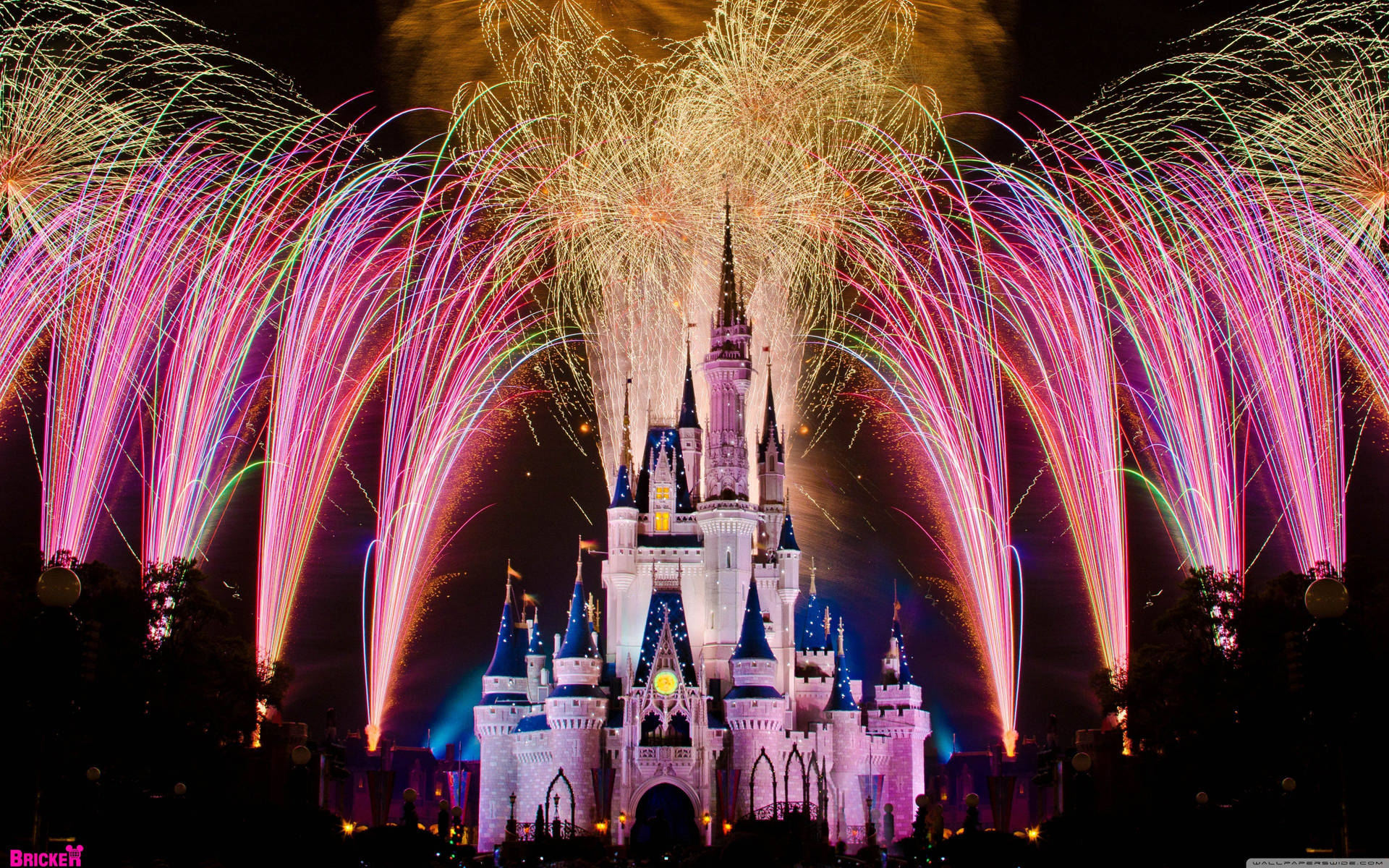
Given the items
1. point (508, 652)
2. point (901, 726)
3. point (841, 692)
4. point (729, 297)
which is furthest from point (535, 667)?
point (729, 297)

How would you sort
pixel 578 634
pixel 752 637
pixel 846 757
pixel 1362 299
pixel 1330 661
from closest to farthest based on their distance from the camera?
pixel 1330 661 < pixel 1362 299 < pixel 752 637 < pixel 846 757 < pixel 578 634

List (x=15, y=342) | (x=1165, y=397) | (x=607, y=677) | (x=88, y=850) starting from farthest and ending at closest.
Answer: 1. (x=607, y=677)
2. (x=1165, y=397)
3. (x=15, y=342)
4. (x=88, y=850)

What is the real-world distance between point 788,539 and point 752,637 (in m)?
9.29

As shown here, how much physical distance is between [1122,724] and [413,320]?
3355 cm

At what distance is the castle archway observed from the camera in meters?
79.6


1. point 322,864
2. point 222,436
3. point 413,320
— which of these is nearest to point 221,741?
point 222,436

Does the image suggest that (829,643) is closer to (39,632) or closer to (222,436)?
(222,436)

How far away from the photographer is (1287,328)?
52.2 m

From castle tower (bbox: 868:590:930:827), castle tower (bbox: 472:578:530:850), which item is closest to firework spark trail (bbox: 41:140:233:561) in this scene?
castle tower (bbox: 472:578:530:850)

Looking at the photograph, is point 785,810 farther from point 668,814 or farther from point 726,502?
point 726,502

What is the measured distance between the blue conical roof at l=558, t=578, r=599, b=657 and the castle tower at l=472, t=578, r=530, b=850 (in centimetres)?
445

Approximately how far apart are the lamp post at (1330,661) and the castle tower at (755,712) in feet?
180

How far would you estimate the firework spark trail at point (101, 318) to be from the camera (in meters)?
51.6

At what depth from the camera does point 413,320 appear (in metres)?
62.5
